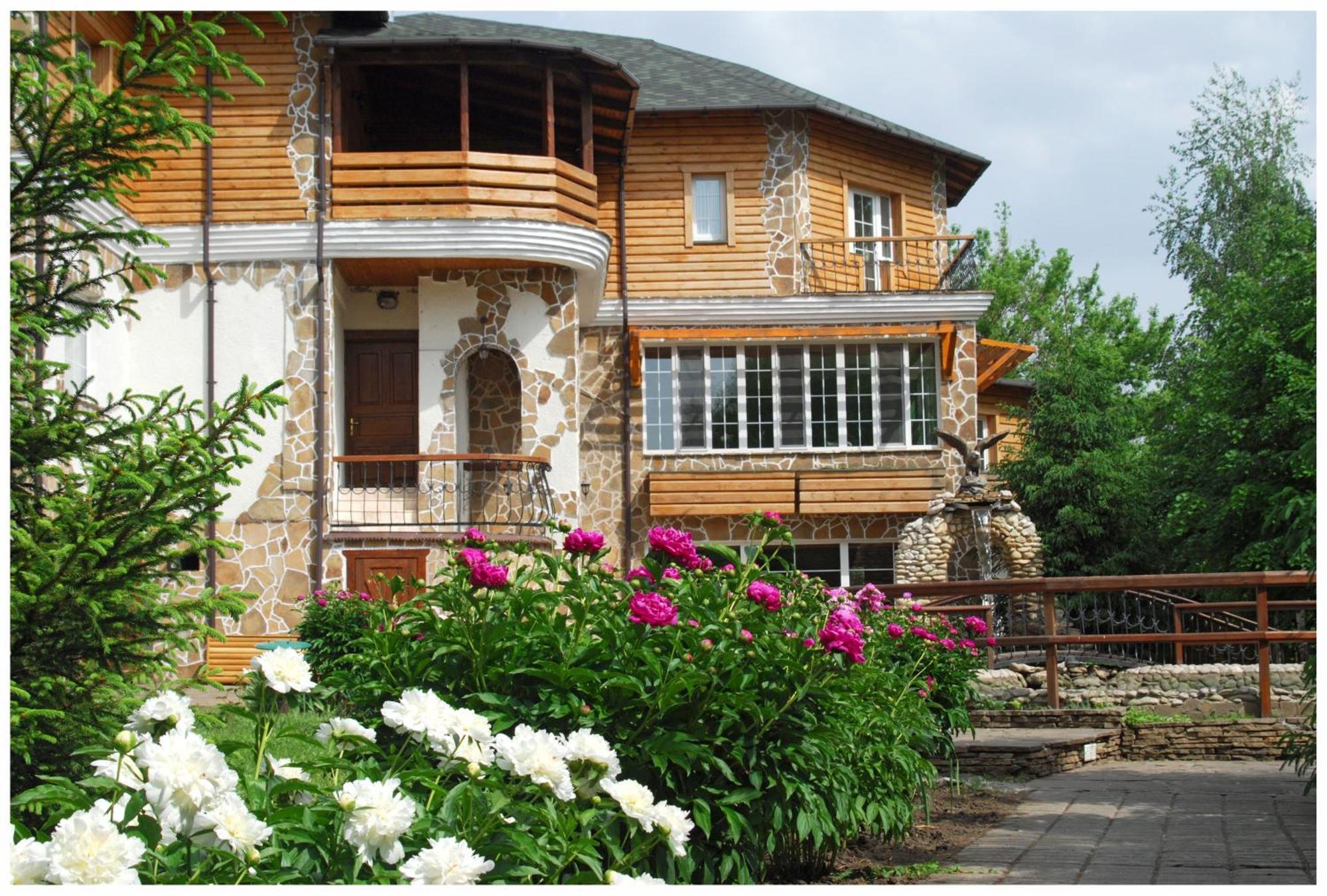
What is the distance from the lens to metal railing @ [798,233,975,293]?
2194 cm

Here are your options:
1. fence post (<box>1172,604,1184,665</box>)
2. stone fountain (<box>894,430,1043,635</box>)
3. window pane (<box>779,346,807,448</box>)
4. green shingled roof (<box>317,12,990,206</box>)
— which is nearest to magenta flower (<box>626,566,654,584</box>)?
fence post (<box>1172,604,1184,665</box>)

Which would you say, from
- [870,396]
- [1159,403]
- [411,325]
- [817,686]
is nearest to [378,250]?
[411,325]

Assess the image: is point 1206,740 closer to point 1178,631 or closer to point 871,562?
point 1178,631

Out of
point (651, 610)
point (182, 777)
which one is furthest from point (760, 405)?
point (182, 777)

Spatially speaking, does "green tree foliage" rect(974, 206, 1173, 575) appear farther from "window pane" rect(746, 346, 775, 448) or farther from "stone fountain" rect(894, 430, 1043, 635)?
"window pane" rect(746, 346, 775, 448)

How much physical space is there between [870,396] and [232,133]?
406 inches

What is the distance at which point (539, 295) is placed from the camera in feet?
57.6

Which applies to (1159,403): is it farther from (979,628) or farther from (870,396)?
(979,628)

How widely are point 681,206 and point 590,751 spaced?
19.1m

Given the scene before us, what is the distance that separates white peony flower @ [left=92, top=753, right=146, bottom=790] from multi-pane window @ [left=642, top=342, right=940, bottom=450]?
58.5 feet

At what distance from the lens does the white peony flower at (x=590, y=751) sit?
131 inches

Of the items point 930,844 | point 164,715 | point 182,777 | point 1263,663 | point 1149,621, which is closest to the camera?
point 182,777

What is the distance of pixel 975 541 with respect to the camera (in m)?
19.4

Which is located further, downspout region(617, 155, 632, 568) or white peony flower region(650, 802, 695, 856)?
downspout region(617, 155, 632, 568)
